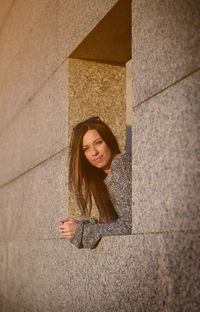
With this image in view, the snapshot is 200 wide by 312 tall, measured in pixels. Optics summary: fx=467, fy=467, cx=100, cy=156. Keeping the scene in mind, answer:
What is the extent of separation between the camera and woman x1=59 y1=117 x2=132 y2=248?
501cm

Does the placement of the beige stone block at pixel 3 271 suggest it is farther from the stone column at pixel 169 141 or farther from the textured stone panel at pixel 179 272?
the textured stone panel at pixel 179 272

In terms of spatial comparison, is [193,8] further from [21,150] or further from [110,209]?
[21,150]

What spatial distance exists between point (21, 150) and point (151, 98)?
210 inches

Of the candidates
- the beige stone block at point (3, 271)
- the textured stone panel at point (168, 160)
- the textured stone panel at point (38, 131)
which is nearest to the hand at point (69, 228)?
the textured stone panel at point (168, 160)

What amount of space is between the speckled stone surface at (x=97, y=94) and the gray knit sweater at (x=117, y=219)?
158cm

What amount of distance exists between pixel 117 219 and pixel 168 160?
1374 millimetres

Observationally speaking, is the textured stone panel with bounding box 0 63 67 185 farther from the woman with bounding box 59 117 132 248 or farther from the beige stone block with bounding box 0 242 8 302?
the beige stone block with bounding box 0 242 8 302

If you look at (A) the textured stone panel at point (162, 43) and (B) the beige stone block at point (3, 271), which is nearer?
(A) the textured stone panel at point (162, 43)

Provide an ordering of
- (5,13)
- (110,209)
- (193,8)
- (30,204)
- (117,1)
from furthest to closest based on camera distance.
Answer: (5,13)
(30,204)
(110,209)
(117,1)
(193,8)

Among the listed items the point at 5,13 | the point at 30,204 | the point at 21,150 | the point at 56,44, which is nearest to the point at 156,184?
the point at 56,44

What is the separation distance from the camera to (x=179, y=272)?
3.23 meters

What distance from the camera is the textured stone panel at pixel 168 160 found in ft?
10.5

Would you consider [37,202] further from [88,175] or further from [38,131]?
[88,175]

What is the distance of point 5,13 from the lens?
1090 centimetres
